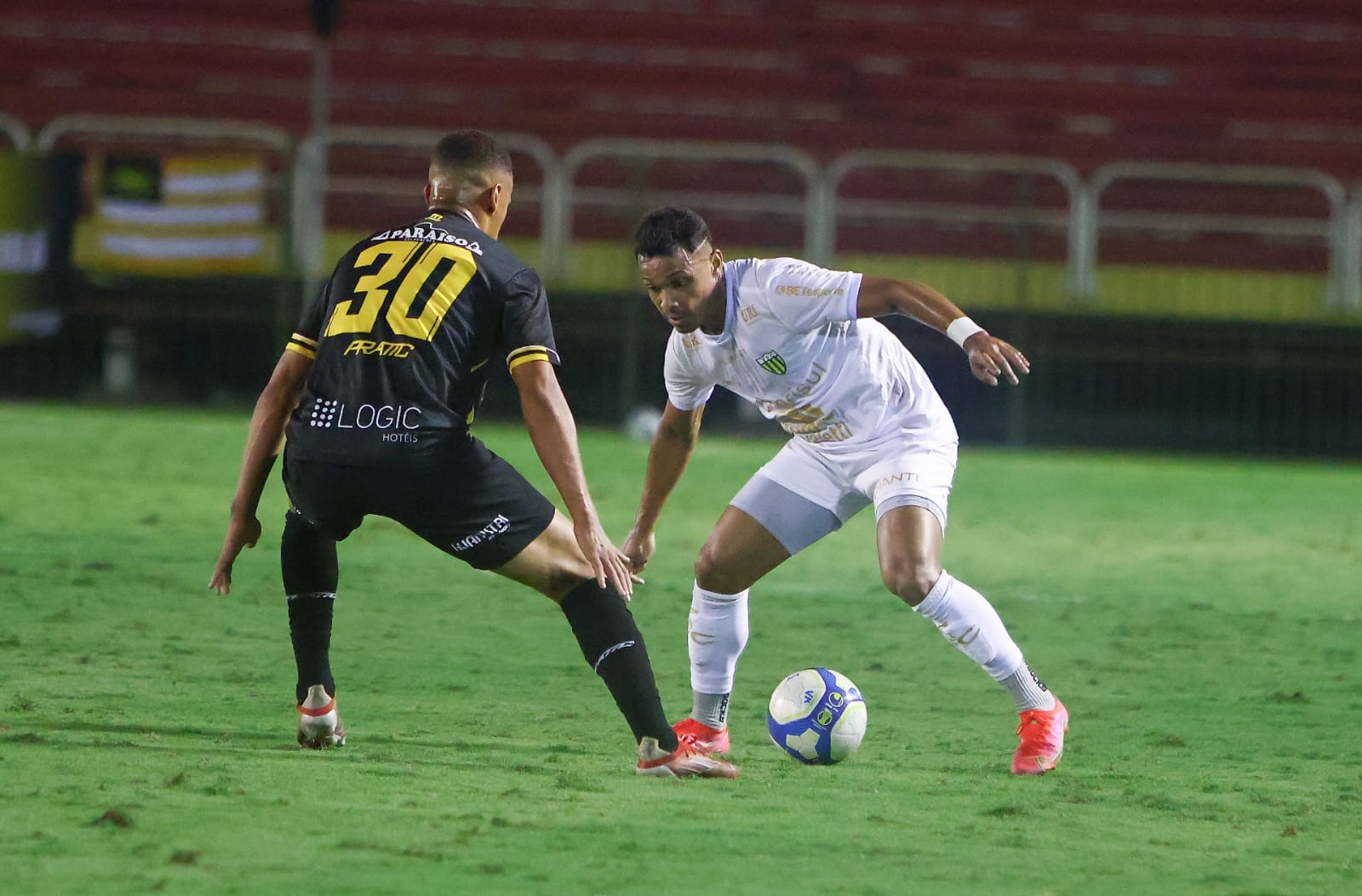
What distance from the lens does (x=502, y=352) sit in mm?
5176

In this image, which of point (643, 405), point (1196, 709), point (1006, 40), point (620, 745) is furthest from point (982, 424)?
point (620, 745)

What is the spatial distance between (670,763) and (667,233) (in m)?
1.61

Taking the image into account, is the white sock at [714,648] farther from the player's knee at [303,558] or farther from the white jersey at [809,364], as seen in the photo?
the player's knee at [303,558]

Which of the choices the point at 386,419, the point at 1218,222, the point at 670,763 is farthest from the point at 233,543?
the point at 1218,222

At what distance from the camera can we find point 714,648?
5.88 metres

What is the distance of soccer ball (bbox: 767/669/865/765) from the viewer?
5504 mm

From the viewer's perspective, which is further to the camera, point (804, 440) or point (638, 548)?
point (804, 440)

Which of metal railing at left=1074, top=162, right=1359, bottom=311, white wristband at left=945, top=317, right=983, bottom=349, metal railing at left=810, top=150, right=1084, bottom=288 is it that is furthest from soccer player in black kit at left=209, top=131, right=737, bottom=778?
metal railing at left=1074, top=162, right=1359, bottom=311

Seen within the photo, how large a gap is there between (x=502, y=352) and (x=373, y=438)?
442 mm

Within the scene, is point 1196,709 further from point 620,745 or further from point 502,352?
point 502,352

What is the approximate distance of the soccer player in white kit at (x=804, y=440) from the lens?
5637 mm

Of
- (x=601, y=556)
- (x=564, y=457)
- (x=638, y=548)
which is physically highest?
(x=564, y=457)

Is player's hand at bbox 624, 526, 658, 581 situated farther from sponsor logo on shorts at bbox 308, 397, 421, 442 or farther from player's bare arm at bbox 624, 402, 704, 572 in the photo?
sponsor logo on shorts at bbox 308, 397, 421, 442

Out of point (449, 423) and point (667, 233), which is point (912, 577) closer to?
point (667, 233)
